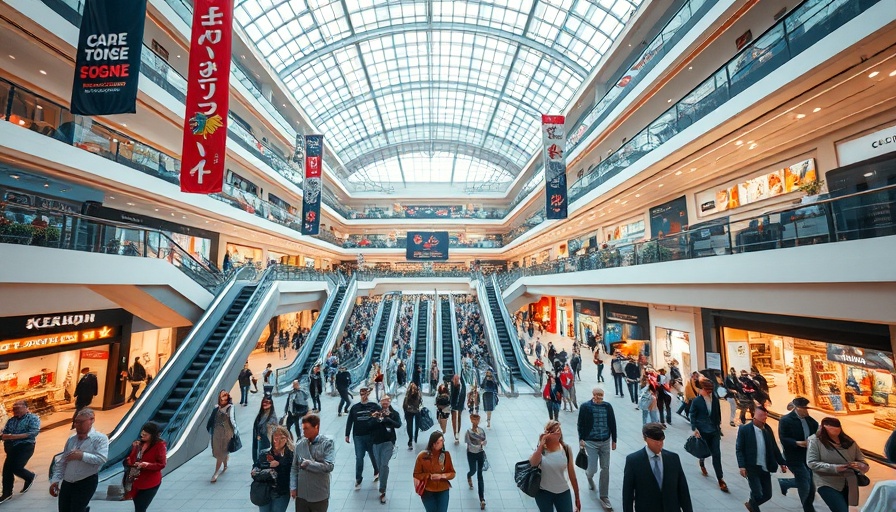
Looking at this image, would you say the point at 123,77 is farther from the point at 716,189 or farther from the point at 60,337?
the point at 716,189

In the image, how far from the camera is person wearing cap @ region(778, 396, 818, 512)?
4.85 metres

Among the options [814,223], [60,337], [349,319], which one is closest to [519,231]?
[349,319]

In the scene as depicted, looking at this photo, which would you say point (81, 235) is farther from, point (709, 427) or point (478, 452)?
point (709, 427)

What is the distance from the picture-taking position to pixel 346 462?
7.35 metres

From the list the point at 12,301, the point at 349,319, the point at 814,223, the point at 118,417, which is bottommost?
the point at 118,417

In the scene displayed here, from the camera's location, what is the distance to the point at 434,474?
13.8 feet

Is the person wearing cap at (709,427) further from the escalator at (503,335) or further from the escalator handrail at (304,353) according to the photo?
the escalator handrail at (304,353)

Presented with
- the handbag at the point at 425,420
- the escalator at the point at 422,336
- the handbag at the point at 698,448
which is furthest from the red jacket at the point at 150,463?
the escalator at the point at 422,336

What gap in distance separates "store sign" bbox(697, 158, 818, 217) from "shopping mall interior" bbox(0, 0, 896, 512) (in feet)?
0.24

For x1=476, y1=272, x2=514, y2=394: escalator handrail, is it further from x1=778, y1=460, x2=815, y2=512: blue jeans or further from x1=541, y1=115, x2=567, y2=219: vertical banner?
x1=778, y1=460, x2=815, y2=512: blue jeans

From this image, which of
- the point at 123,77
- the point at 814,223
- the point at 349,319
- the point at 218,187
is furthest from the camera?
the point at 349,319

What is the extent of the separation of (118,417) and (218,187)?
8.07 metres

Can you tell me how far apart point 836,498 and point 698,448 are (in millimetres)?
1835

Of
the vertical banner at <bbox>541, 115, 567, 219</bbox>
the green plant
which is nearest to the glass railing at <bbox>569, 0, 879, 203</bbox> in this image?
the green plant
